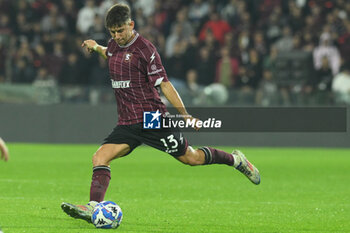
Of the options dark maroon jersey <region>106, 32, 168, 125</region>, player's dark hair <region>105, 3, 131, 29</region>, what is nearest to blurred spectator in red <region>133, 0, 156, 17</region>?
dark maroon jersey <region>106, 32, 168, 125</region>

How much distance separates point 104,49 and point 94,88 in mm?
11782

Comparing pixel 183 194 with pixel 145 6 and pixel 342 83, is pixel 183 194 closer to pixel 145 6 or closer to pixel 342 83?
pixel 342 83

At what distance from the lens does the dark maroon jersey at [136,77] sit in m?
8.23

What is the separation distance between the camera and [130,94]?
27.3 ft

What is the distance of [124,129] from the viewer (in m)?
8.39

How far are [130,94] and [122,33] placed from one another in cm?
62

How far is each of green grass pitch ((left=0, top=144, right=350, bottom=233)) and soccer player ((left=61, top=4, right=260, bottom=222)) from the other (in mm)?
682

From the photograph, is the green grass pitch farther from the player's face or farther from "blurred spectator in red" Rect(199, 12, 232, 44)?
"blurred spectator in red" Rect(199, 12, 232, 44)

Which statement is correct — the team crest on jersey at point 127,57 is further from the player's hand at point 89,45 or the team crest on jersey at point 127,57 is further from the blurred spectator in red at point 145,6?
the blurred spectator in red at point 145,6

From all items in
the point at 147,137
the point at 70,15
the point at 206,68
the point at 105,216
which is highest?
the point at 147,137

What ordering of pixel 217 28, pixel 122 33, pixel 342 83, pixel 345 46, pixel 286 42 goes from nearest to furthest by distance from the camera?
pixel 122 33, pixel 342 83, pixel 345 46, pixel 286 42, pixel 217 28

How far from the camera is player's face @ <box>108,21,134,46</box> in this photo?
8.08 meters

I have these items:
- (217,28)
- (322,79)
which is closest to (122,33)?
(322,79)

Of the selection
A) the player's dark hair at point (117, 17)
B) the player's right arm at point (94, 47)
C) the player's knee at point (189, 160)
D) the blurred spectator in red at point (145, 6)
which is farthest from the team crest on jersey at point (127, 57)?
the blurred spectator in red at point (145, 6)
